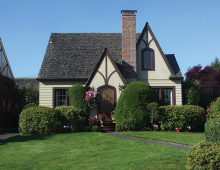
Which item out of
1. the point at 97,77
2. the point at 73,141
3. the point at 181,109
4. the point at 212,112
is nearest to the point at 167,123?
the point at 181,109

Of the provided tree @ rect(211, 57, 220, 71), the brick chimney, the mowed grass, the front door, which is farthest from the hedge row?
tree @ rect(211, 57, 220, 71)

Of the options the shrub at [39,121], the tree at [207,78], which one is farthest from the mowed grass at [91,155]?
the tree at [207,78]

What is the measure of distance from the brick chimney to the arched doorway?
69.6 inches

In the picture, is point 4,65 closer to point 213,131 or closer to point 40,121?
point 40,121

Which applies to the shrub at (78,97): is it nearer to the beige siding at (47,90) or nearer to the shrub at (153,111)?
the beige siding at (47,90)

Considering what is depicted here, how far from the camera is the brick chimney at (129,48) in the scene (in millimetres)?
18641

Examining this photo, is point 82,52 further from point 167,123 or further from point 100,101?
point 167,123

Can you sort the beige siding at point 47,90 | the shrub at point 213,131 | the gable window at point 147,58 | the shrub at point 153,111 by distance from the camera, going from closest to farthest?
the shrub at point 213,131
the shrub at point 153,111
the beige siding at point 47,90
the gable window at point 147,58

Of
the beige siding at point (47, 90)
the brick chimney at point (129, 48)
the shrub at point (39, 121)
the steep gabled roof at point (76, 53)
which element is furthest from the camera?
the steep gabled roof at point (76, 53)

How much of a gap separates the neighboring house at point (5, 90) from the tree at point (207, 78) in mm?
25704

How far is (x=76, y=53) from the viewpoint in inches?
796

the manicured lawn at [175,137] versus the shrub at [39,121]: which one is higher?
the shrub at [39,121]

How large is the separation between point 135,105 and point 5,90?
39.4 ft

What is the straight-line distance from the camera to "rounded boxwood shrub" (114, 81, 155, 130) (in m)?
15.2
